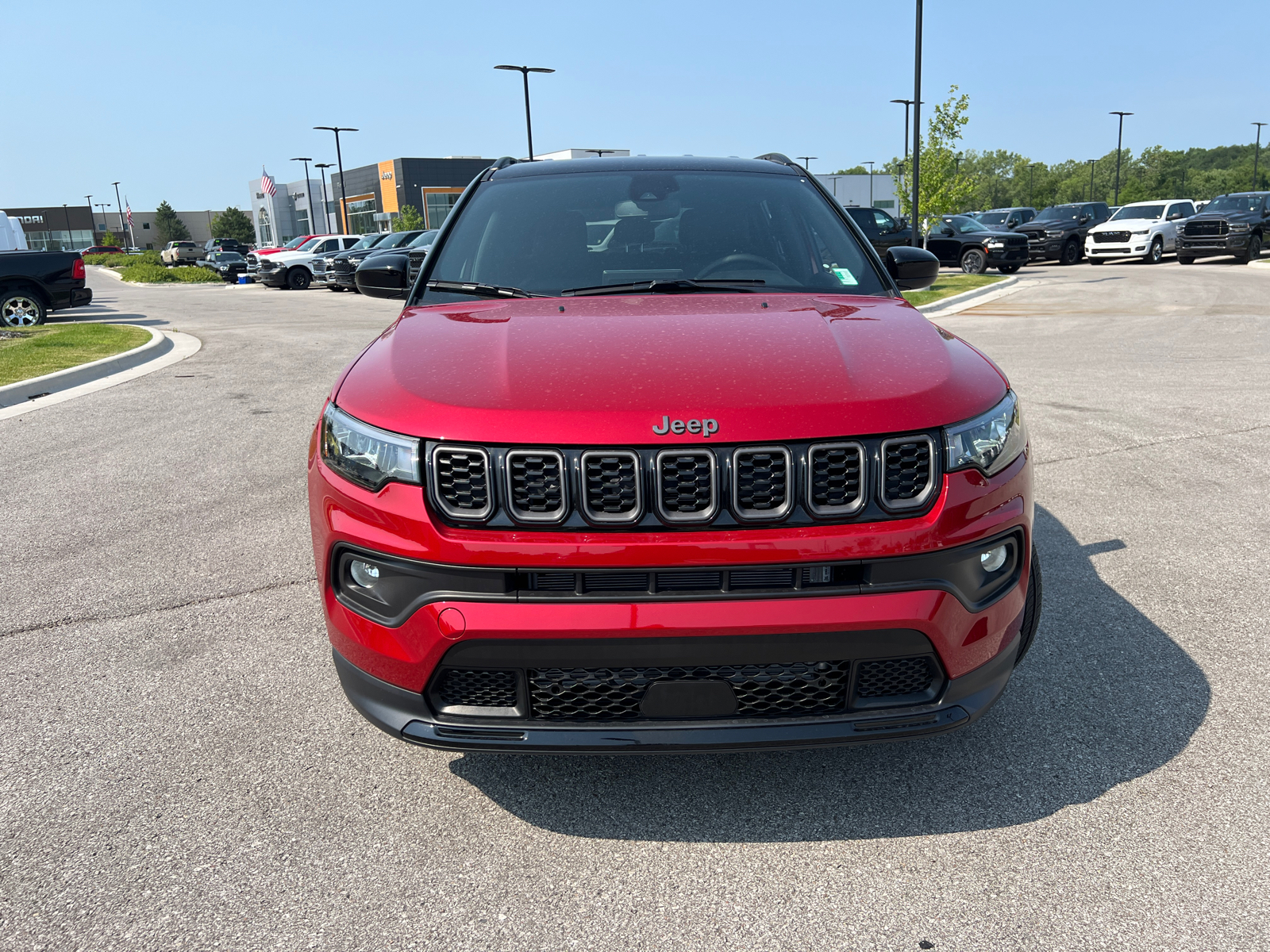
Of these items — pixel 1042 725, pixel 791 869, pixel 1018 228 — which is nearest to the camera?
pixel 791 869

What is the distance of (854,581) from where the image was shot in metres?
2.34

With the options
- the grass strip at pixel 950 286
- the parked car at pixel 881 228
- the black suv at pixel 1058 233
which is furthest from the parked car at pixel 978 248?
the black suv at pixel 1058 233

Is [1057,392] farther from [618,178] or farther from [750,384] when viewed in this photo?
[750,384]

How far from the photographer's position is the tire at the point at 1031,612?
2891 millimetres

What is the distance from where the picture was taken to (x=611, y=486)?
2322 millimetres

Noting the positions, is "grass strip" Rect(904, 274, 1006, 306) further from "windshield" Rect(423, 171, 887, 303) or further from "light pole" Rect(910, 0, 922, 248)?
"windshield" Rect(423, 171, 887, 303)

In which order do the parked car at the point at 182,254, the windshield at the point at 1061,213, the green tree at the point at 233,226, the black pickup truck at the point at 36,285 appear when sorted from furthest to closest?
the green tree at the point at 233,226 → the parked car at the point at 182,254 → the windshield at the point at 1061,213 → the black pickup truck at the point at 36,285

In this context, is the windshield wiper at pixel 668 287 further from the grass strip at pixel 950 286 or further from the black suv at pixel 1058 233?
the black suv at pixel 1058 233

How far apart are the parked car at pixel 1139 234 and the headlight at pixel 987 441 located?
1354 inches

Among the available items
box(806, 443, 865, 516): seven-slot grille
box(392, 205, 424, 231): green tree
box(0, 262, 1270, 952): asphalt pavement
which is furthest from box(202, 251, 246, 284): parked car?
box(806, 443, 865, 516): seven-slot grille

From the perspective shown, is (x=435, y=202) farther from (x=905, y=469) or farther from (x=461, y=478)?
(x=905, y=469)

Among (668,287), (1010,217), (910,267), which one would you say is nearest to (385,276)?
(668,287)

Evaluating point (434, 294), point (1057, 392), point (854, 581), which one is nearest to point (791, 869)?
point (854, 581)

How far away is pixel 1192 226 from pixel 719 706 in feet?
115
